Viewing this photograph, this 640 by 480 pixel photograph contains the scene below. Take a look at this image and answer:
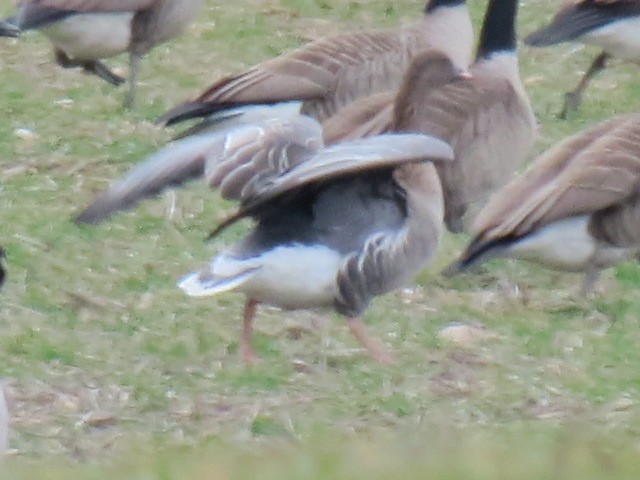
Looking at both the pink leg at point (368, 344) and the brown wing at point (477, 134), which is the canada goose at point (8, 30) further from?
the pink leg at point (368, 344)

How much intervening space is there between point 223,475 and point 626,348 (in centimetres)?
355

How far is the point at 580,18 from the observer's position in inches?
406

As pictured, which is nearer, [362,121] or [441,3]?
[362,121]

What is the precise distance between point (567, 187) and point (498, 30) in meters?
2.10

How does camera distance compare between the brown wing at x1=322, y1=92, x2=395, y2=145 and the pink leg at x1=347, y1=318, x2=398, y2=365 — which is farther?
the brown wing at x1=322, y1=92, x2=395, y2=145

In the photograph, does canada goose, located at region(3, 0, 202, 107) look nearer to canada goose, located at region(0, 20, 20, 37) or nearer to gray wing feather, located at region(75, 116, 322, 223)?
canada goose, located at region(0, 20, 20, 37)

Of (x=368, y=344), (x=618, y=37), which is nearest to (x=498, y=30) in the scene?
(x=618, y=37)

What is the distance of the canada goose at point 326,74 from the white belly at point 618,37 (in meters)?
Answer: 1.18

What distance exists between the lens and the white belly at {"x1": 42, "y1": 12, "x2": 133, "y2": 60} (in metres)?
10.0

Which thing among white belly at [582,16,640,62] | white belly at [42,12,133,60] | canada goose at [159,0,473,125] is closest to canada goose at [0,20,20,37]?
white belly at [42,12,133,60]

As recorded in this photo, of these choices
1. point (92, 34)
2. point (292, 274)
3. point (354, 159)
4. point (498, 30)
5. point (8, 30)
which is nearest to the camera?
point (354, 159)

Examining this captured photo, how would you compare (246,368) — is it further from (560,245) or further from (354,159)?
(560,245)

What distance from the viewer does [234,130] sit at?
639 centimetres

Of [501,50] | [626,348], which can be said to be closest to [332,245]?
[626,348]
